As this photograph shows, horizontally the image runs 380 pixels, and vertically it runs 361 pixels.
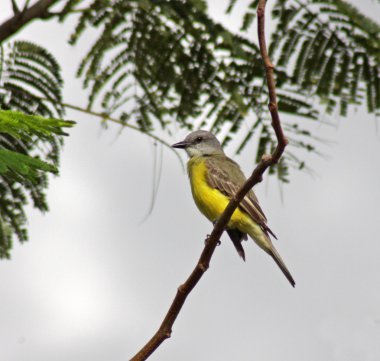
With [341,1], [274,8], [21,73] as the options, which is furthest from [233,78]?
[21,73]

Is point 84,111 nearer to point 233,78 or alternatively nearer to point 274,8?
point 233,78

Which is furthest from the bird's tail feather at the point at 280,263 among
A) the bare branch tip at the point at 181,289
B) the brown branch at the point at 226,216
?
the bare branch tip at the point at 181,289

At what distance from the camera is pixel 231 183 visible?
674 cm

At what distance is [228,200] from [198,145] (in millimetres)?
1210

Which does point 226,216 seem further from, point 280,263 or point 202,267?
point 280,263

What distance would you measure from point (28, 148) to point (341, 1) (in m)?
2.46

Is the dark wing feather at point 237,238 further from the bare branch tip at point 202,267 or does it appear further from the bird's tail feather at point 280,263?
the bare branch tip at point 202,267

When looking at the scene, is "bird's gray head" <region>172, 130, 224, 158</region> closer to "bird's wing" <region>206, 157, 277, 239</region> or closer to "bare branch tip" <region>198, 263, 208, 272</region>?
"bird's wing" <region>206, 157, 277, 239</region>

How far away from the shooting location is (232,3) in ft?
20.3

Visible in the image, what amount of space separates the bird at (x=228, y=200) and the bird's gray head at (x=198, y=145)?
1.06 feet

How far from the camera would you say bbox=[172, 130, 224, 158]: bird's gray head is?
7684mm

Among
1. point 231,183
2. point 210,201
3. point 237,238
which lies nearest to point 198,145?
point 231,183

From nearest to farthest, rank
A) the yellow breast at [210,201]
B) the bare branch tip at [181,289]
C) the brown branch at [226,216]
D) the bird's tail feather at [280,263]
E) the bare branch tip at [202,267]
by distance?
the brown branch at [226,216] → the bare branch tip at [181,289] → the bare branch tip at [202,267] → the bird's tail feather at [280,263] → the yellow breast at [210,201]

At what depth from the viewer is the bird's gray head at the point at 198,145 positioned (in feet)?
25.2
